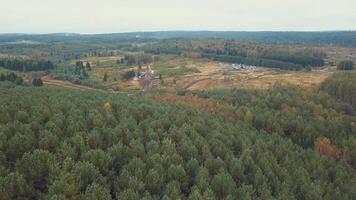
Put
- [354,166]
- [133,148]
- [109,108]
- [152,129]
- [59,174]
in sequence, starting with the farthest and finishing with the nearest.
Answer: [354,166]
[109,108]
[152,129]
[133,148]
[59,174]

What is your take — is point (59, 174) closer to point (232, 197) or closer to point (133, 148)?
point (133, 148)

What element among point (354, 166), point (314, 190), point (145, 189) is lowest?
point (354, 166)

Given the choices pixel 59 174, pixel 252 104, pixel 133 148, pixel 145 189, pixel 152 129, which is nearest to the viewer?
pixel 59 174

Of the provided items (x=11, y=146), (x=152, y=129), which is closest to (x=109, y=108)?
(x=152, y=129)

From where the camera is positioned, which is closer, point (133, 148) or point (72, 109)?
point (133, 148)

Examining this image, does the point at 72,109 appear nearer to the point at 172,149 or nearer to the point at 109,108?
the point at 109,108

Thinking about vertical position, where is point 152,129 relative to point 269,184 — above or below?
above

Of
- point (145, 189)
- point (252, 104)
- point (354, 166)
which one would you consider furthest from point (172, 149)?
point (252, 104)
